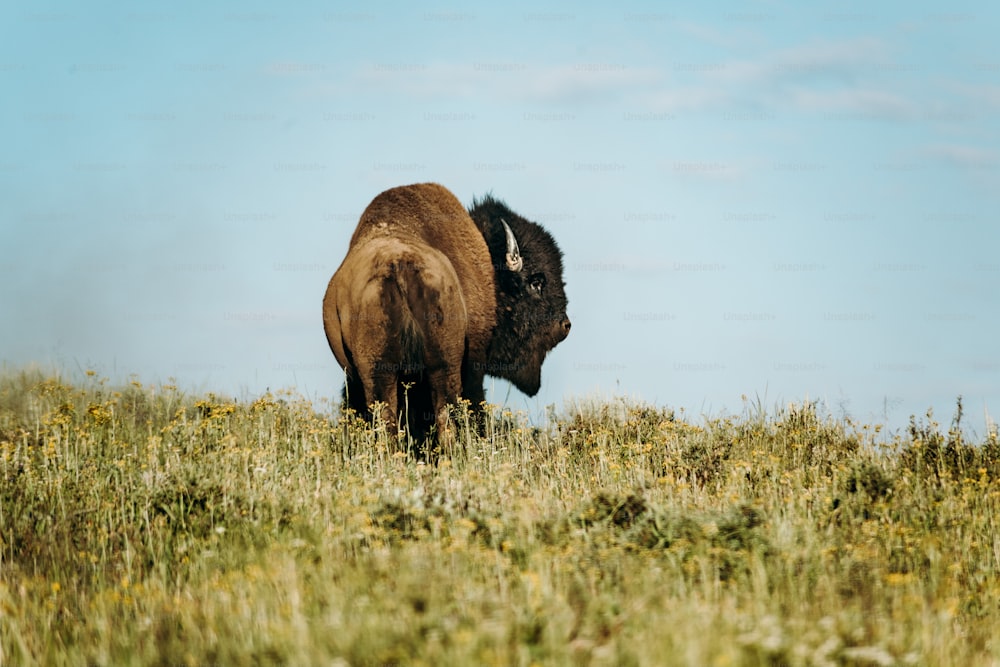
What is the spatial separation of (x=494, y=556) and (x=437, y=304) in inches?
215

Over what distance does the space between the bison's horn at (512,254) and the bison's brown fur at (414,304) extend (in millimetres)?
517

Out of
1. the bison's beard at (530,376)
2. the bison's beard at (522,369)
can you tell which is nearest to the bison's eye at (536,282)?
the bison's beard at (522,369)

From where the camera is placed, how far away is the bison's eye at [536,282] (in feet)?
42.9

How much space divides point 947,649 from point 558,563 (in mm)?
1755

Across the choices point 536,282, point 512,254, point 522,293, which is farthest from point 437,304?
point 536,282

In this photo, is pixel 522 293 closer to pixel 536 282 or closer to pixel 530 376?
pixel 536 282

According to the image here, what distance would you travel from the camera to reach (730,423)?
10500mm

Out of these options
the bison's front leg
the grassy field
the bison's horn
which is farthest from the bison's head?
the grassy field

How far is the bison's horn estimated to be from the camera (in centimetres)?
1255

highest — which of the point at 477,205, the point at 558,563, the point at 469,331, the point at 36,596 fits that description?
the point at 477,205

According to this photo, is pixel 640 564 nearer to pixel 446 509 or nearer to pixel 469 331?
pixel 446 509

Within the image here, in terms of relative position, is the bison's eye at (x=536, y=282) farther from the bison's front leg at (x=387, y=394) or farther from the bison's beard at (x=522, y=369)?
the bison's front leg at (x=387, y=394)

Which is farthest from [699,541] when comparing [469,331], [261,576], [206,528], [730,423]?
[469,331]

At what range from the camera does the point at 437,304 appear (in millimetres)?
10273
